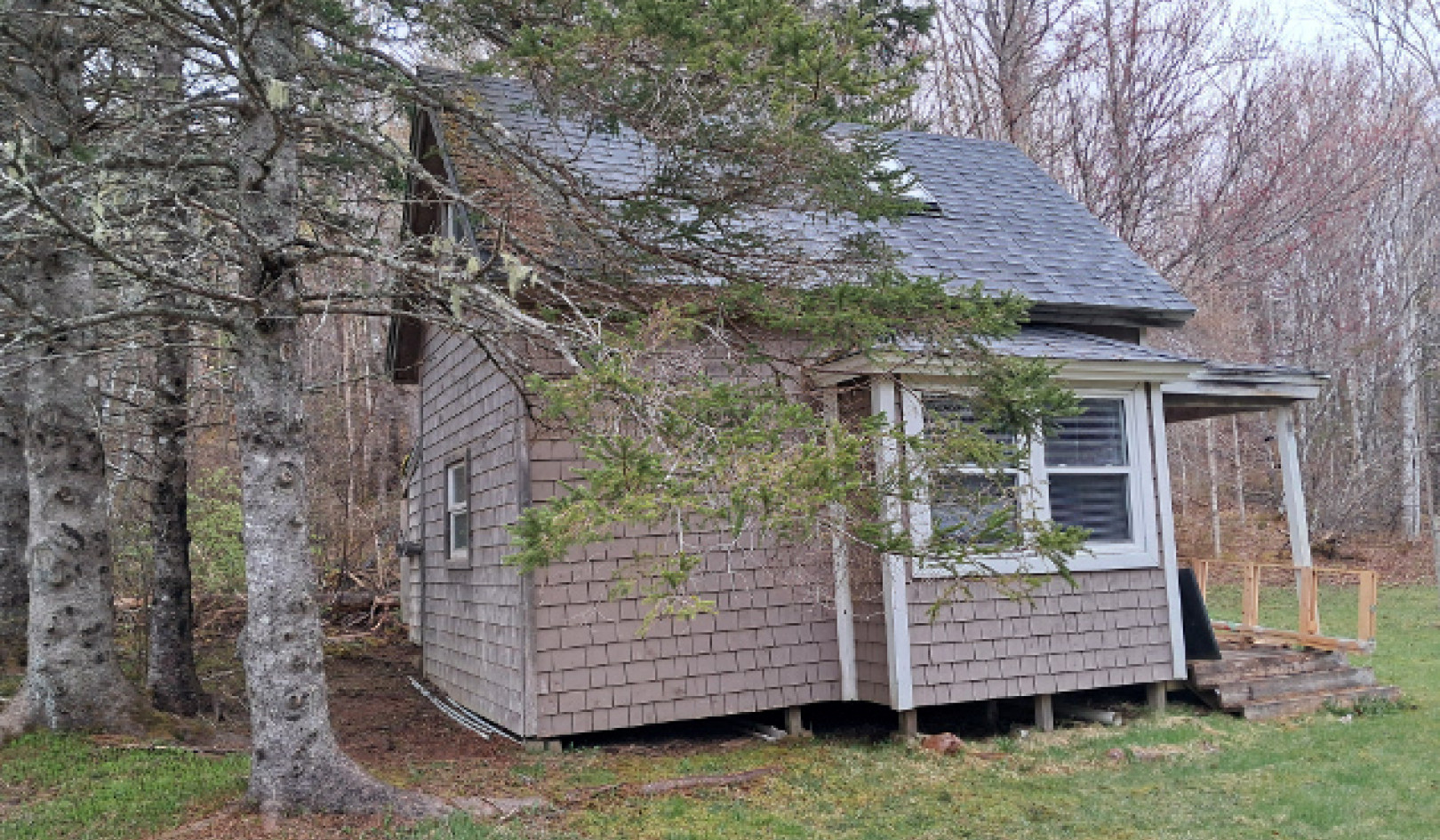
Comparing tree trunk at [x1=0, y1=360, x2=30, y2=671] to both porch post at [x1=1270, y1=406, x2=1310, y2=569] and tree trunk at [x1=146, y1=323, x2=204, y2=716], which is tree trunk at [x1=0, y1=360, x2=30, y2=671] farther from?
porch post at [x1=1270, y1=406, x2=1310, y2=569]

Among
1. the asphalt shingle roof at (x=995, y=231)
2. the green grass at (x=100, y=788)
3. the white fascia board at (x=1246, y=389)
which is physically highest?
the asphalt shingle roof at (x=995, y=231)

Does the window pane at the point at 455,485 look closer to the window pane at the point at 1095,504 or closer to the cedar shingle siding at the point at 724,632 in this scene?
the cedar shingle siding at the point at 724,632

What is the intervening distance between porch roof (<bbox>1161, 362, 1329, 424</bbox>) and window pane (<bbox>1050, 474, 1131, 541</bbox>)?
103 cm

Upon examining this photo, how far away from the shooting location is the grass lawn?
18.5 ft

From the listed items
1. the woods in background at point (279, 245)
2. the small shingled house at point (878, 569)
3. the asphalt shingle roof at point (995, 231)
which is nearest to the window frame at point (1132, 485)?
the small shingled house at point (878, 569)

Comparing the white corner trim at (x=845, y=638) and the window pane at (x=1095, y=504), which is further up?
the window pane at (x=1095, y=504)

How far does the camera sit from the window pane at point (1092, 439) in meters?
8.41

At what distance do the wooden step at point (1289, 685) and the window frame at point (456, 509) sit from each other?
20.8 feet

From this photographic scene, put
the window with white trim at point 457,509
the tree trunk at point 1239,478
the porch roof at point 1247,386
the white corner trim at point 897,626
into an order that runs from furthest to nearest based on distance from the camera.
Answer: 1. the tree trunk at point 1239,478
2. the window with white trim at point 457,509
3. the porch roof at point 1247,386
4. the white corner trim at point 897,626

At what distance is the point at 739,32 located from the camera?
195 inches

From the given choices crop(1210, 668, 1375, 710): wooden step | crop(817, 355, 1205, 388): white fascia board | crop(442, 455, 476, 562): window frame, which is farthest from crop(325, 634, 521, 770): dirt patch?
crop(1210, 668, 1375, 710): wooden step

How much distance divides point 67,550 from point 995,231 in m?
8.06

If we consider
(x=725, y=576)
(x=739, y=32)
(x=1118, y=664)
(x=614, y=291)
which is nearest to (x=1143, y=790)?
(x=1118, y=664)

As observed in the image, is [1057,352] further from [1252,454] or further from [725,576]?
[1252,454]
